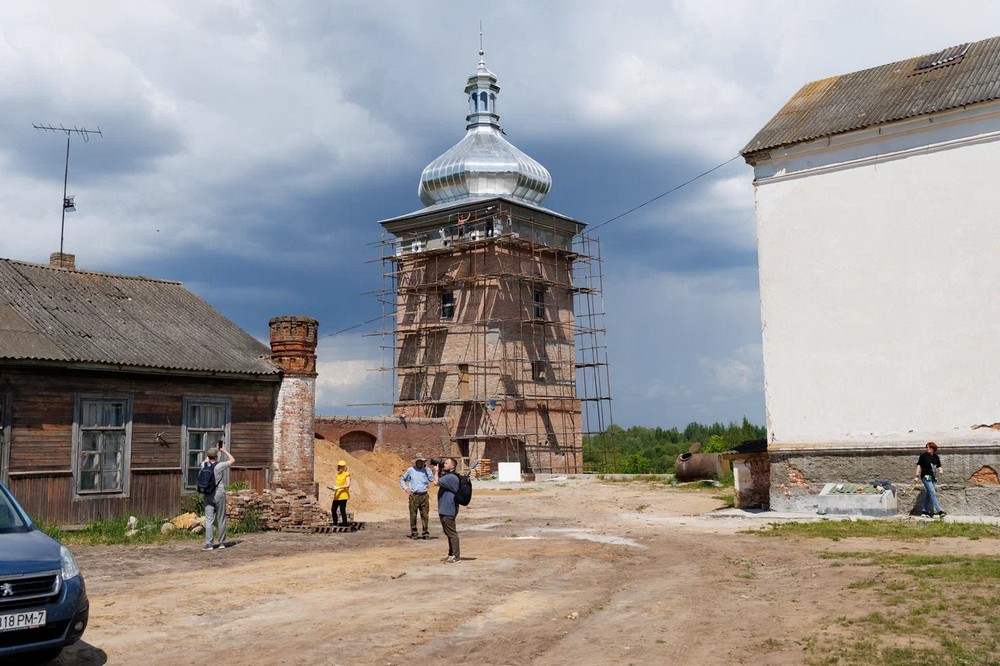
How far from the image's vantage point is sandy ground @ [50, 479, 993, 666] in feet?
25.4

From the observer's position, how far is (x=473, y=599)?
1016 cm

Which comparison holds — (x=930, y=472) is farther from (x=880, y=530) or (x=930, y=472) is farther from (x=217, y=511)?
(x=217, y=511)

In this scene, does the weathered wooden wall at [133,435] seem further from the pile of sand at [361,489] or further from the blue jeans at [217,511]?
the pile of sand at [361,489]

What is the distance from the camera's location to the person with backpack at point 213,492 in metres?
15.2

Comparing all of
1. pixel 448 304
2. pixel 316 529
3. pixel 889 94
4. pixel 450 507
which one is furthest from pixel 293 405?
pixel 448 304

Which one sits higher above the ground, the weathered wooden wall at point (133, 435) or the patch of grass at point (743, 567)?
the weathered wooden wall at point (133, 435)

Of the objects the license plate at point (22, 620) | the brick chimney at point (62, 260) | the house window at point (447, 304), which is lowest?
the license plate at point (22, 620)

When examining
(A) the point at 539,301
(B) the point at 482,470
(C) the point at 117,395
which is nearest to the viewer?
(C) the point at 117,395

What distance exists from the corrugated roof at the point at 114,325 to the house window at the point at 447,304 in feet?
70.3

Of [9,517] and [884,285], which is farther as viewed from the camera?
[884,285]

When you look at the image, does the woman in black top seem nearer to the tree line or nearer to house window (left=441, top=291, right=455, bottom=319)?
the tree line

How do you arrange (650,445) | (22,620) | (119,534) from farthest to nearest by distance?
1. (650,445)
2. (119,534)
3. (22,620)

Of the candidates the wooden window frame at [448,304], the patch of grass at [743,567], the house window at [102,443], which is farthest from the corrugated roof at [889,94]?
the wooden window frame at [448,304]

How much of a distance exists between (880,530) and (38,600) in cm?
1399
